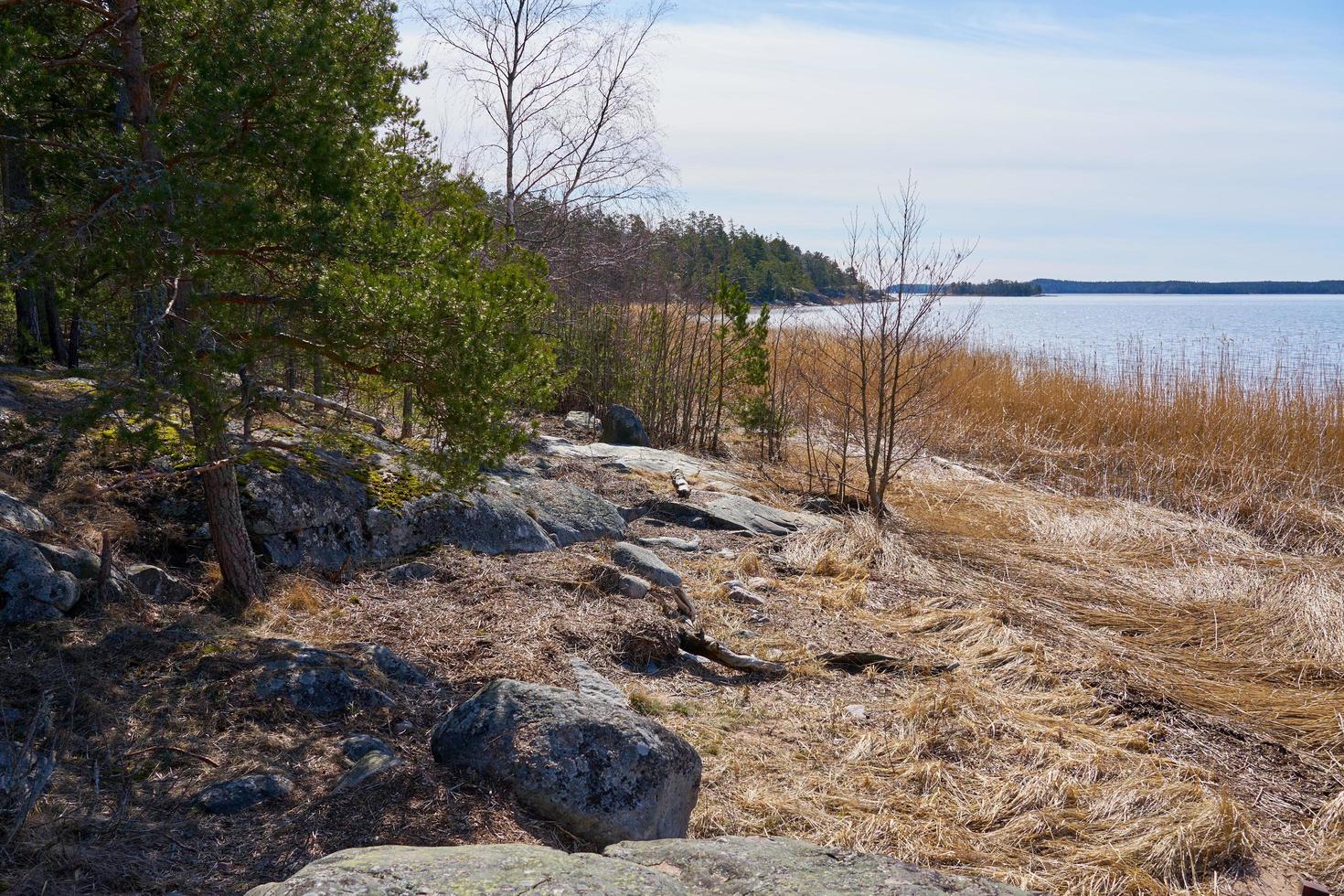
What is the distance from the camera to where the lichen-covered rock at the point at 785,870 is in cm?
214

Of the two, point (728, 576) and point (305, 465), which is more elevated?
point (305, 465)

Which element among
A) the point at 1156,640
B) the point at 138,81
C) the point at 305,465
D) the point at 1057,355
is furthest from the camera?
→ the point at 1057,355

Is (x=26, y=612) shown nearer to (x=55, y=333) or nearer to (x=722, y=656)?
(x=722, y=656)

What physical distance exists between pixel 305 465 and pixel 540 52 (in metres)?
7.99

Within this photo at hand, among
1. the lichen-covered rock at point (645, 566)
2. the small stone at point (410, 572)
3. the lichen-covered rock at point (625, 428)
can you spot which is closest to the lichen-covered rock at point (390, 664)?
the small stone at point (410, 572)

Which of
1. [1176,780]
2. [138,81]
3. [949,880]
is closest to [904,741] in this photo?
[1176,780]

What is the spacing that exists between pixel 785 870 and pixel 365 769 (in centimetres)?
161

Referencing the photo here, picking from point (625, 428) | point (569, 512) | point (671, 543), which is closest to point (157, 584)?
point (569, 512)

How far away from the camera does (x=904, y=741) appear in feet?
13.9

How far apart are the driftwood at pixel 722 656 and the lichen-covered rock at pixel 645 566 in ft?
2.37

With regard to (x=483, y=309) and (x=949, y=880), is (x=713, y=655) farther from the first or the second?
(x=949, y=880)

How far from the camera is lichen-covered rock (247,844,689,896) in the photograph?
185 cm

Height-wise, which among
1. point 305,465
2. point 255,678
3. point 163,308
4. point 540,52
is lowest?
point 255,678

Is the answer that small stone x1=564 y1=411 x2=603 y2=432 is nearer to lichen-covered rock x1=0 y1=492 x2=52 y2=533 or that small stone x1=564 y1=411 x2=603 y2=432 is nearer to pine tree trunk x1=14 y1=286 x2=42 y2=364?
pine tree trunk x1=14 y1=286 x2=42 y2=364
